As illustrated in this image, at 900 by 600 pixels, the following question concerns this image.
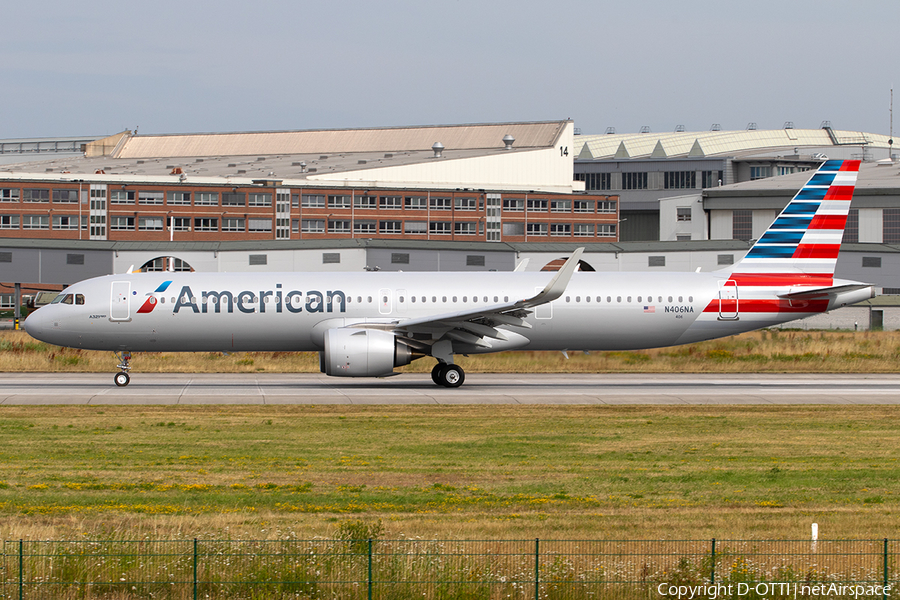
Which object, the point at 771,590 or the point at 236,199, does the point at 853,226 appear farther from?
the point at 771,590

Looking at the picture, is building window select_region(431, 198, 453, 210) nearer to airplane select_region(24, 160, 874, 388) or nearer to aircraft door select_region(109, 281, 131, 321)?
airplane select_region(24, 160, 874, 388)

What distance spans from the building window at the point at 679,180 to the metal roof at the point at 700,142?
20839 mm

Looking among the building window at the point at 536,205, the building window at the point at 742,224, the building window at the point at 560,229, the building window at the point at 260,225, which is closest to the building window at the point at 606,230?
the building window at the point at 560,229

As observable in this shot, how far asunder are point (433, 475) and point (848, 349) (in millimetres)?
36129

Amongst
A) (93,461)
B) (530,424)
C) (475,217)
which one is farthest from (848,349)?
(475,217)

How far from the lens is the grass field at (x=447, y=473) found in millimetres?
16328

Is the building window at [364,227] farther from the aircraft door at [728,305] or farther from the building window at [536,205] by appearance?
the aircraft door at [728,305]

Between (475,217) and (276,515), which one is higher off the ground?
(475,217)

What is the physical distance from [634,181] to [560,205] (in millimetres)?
28718

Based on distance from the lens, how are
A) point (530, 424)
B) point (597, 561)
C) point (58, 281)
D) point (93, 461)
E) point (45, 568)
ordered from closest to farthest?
point (45, 568) → point (597, 561) → point (93, 461) → point (530, 424) → point (58, 281)

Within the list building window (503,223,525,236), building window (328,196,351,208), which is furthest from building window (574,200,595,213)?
building window (328,196,351,208)

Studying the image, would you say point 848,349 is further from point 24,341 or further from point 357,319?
point 24,341

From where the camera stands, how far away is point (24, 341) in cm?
5309

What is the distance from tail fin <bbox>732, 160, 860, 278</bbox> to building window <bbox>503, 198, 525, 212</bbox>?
290 ft
